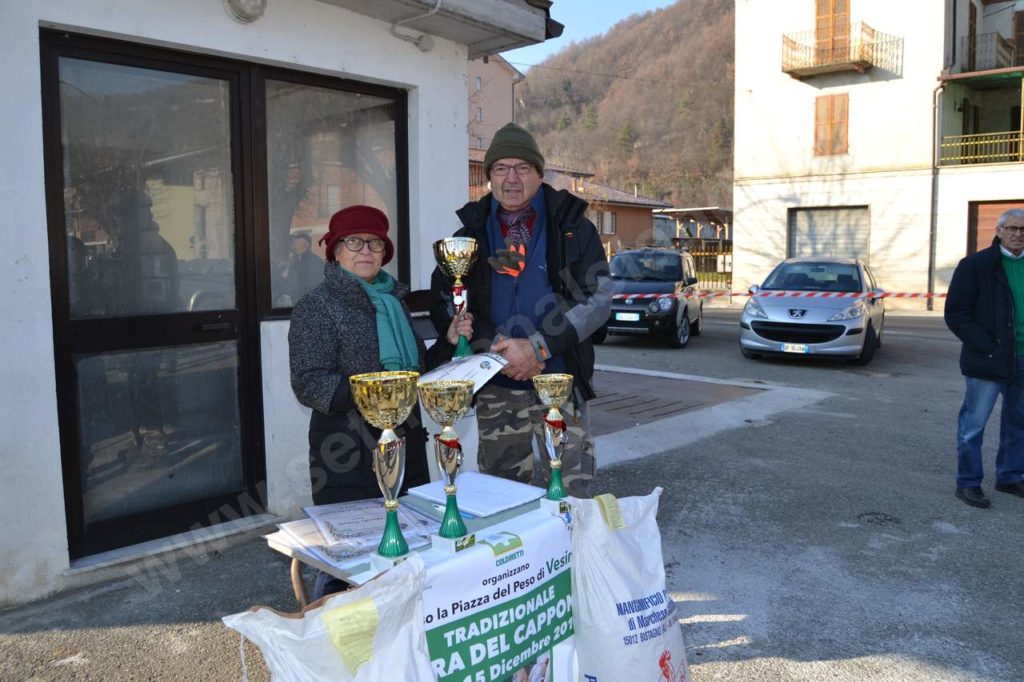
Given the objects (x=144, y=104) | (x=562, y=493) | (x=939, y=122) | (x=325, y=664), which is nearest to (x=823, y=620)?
(x=562, y=493)

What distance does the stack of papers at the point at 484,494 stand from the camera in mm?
2303

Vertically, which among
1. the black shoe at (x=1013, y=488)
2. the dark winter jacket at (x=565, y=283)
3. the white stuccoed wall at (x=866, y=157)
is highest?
the white stuccoed wall at (x=866, y=157)

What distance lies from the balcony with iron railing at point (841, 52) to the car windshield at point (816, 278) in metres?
15.9

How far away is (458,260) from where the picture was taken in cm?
302

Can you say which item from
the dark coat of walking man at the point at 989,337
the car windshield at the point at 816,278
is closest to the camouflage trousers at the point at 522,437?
the dark coat of walking man at the point at 989,337

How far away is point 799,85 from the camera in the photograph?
26.3 meters

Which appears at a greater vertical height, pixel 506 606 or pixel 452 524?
pixel 452 524

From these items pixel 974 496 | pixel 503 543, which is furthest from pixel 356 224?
pixel 974 496

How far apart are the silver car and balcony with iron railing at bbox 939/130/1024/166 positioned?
15276mm

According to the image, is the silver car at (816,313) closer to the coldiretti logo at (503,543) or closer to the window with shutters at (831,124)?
the coldiretti logo at (503,543)

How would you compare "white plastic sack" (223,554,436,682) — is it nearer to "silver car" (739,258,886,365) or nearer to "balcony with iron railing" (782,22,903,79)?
"silver car" (739,258,886,365)

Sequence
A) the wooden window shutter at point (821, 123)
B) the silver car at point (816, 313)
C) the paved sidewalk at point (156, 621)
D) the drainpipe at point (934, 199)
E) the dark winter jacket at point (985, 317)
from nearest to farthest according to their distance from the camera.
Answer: the paved sidewalk at point (156, 621) → the dark winter jacket at point (985, 317) → the silver car at point (816, 313) → the drainpipe at point (934, 199) → the wooden window shutter at point (821, 123)

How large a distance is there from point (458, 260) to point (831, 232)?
2582 centimetres

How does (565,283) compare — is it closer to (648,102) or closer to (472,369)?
(472,369)
